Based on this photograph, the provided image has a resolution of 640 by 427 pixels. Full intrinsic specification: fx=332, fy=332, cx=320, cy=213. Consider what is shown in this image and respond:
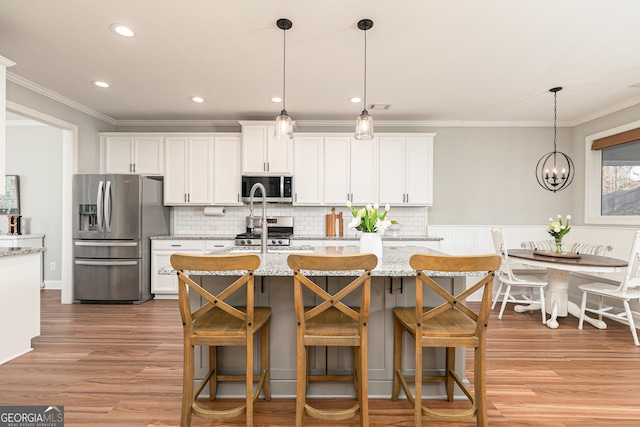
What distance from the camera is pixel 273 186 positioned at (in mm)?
4828

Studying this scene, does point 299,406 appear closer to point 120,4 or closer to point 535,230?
point 120,4

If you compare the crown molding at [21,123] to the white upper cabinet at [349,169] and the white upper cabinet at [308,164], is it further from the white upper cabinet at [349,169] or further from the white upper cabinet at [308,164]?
the white upper cabinet at [349,169]

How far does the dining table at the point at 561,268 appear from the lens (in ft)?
10.8

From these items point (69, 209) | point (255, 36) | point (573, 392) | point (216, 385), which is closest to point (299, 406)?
point (216, 385)

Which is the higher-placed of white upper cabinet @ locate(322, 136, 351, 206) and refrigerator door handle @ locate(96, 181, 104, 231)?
white upper cabinet @ locate(322, 136, 351, 206)

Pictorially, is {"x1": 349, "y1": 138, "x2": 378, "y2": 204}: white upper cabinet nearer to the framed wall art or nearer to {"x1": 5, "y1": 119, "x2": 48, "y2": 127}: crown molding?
{"x1": 5, "y1": 119, "x2": 48, "y2": 127}: crown molding

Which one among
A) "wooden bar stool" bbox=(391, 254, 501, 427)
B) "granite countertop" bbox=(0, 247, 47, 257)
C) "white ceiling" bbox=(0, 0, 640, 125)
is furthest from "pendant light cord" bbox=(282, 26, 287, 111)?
"granite countertop" bbox=(0, 247, 47, 257)

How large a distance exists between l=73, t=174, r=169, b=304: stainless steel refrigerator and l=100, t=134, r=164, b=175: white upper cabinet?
557 mm

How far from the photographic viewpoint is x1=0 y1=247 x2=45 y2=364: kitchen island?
2.72 metres

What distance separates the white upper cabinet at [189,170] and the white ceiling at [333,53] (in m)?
0.55

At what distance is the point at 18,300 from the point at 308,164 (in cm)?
346

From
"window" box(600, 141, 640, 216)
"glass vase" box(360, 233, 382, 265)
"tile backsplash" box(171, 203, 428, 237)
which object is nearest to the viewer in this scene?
"glass vase" box(360, 233, 382, 265)

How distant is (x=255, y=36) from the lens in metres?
2.68

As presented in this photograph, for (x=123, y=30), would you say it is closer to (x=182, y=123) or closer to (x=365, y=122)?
(x=365, y=122)
